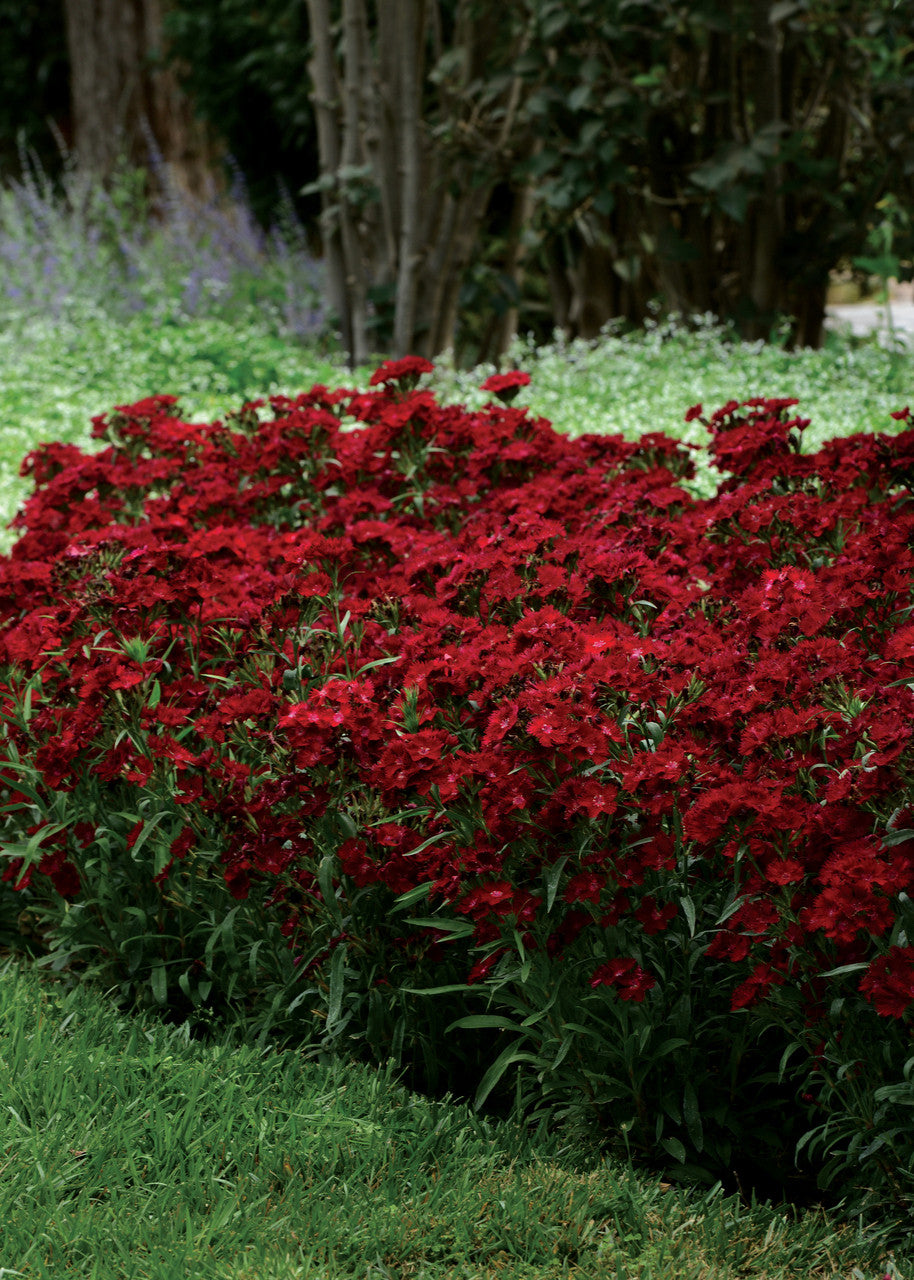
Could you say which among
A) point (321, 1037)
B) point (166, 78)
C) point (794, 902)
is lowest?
point (321, 1037)

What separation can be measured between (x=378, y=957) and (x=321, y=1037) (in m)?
0.26

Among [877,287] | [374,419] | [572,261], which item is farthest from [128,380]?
[877,287]

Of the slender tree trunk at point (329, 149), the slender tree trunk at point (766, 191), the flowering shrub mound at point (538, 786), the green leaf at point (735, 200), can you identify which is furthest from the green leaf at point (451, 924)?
the slender tree trunk at point (329, 149)

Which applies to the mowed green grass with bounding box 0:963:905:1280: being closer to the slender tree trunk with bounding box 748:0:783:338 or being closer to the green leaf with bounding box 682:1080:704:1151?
the green leaf with bounding box 682:1080:704:1151

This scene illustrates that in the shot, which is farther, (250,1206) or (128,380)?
(128,380)

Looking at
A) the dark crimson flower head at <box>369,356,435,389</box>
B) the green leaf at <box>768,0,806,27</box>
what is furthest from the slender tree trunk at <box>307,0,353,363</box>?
the dark crimson flower head at <box>369,356,435,389</box>

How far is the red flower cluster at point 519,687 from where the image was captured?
233 centimetres

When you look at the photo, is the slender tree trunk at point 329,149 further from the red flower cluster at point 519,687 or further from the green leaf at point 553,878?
the green leaf at point 553,878

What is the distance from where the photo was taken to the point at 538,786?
2.58 m

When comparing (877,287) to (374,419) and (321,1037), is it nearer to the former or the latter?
(374,419)

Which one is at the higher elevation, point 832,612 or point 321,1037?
point 832,612

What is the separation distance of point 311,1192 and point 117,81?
1301cm

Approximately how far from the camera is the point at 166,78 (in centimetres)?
1331

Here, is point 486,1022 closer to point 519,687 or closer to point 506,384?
point 519,687
